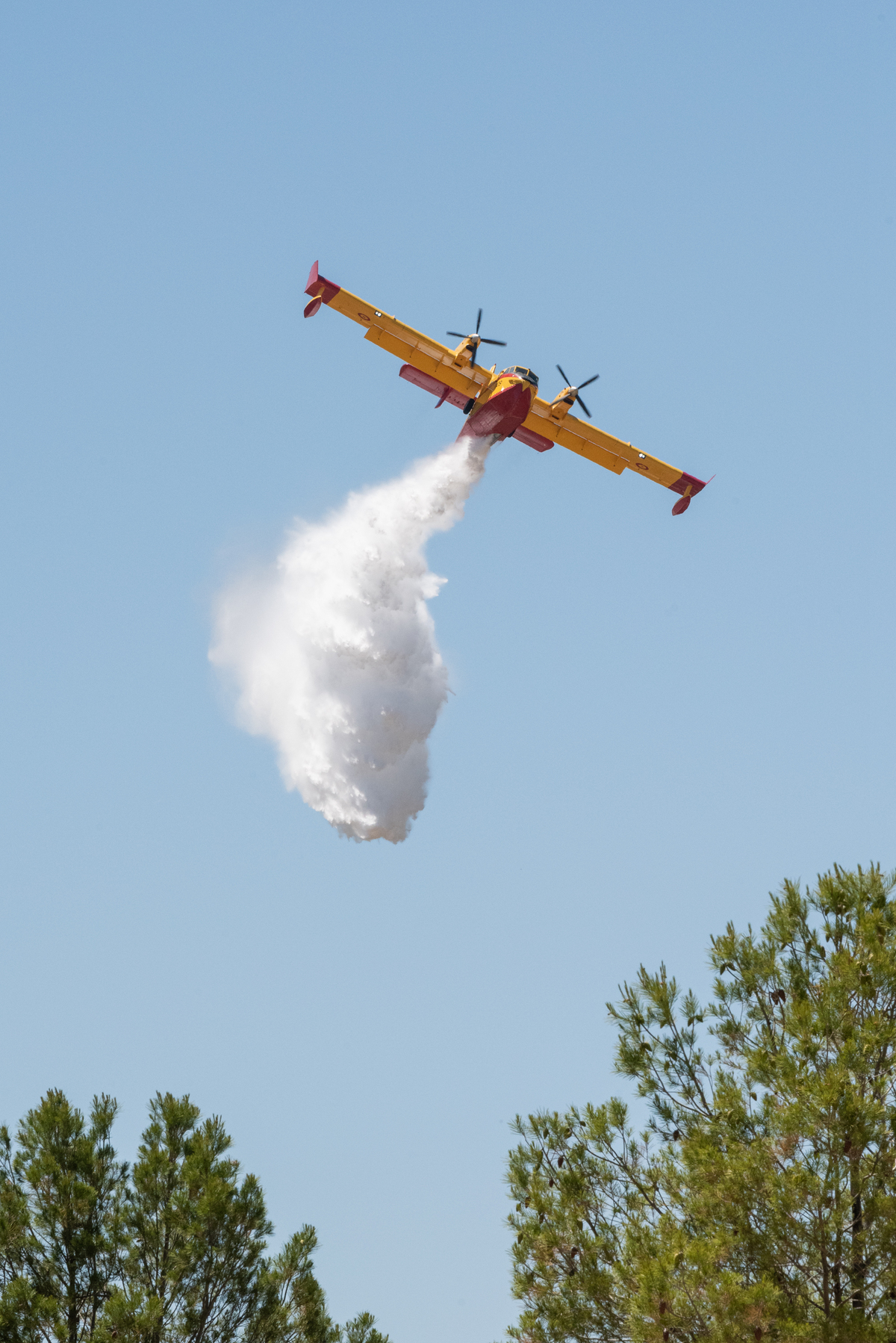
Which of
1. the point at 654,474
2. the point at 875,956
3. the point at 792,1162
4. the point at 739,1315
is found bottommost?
the point at 739,1315

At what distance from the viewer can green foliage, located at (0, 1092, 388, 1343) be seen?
714 inches

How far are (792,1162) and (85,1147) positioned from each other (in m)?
9.99

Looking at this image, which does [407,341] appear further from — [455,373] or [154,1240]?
[154,1240]

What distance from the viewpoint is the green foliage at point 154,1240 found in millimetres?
18125

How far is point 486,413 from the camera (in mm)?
34375

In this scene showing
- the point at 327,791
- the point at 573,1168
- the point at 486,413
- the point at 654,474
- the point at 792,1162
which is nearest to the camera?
the point at 792,1162

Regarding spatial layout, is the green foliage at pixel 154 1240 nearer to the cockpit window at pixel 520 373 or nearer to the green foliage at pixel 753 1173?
the green foliage at pixel 753 1173

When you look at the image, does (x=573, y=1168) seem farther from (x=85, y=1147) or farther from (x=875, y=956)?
(x=85, y=1147)

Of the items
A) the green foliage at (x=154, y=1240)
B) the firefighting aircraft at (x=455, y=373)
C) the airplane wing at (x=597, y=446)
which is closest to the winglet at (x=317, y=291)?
the firefighting aircraft at (x=455, y=373)

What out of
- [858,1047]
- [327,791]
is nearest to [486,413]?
[327,791]

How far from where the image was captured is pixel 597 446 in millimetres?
38219

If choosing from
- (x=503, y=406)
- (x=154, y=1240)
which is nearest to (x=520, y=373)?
(x=503, y=406)

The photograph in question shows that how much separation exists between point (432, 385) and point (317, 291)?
3607 millimetres

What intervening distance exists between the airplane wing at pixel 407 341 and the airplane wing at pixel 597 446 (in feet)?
5.65
